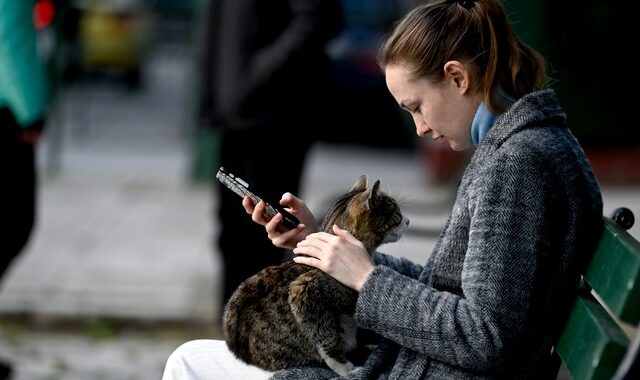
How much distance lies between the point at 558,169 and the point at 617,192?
7.63 metres

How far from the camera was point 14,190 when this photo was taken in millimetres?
5258

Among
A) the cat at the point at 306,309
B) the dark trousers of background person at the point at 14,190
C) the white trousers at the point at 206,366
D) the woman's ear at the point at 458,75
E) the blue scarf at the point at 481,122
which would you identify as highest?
the woman's ear at the point at 458,75

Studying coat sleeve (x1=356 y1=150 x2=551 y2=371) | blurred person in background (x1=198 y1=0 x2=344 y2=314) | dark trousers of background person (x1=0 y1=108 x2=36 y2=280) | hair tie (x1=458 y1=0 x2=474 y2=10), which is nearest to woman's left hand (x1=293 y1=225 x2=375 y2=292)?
coat sleeve (x1=356 y1=150 x2=551 y2=371)

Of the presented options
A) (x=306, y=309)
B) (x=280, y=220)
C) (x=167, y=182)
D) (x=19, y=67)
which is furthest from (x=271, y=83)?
(x=167, y=182)

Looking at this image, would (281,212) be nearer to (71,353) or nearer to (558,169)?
(558,169)

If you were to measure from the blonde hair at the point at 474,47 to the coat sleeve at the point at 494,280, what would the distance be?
0.25 m

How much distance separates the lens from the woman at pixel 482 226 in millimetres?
2535

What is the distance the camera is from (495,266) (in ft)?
8.26

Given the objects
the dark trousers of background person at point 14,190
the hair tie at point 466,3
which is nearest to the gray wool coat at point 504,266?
the hair tie at point 466,3

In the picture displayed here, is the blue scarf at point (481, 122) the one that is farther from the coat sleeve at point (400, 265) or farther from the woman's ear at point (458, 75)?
the coat sleeve at point (400, 265)

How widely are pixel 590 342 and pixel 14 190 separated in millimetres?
3322

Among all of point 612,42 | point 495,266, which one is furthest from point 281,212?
point 612,42

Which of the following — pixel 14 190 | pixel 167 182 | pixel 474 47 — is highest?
pixel 474 47

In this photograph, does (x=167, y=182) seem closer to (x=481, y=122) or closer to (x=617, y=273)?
(x=481, y=122)
